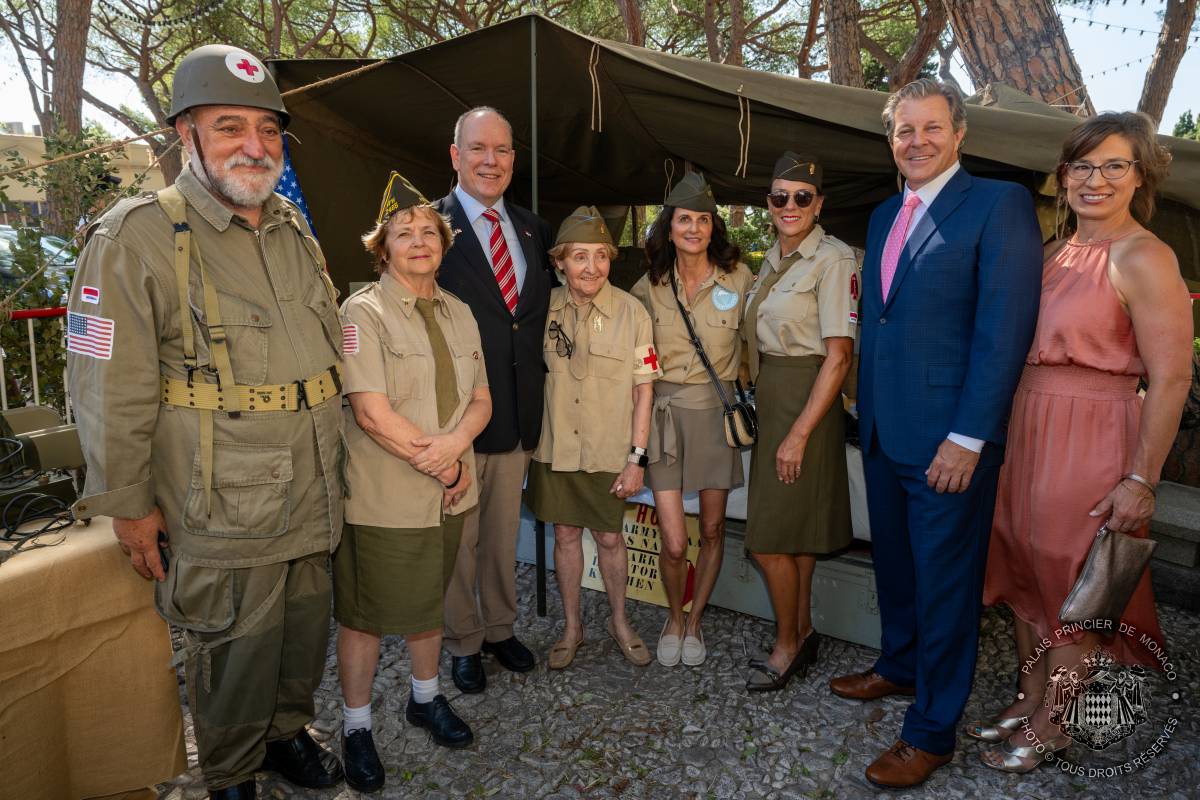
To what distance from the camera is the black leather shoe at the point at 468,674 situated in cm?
305

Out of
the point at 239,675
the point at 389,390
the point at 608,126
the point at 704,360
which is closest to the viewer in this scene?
the point at 239,675

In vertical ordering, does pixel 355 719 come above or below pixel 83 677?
below

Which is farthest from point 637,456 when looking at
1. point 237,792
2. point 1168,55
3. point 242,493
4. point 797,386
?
point 1168,55

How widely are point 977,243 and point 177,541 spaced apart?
240 cm

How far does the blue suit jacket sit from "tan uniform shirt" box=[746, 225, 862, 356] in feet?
0.69

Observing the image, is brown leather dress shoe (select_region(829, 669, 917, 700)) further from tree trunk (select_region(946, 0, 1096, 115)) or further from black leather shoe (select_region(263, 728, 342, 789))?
tree trunk (select_region(946, 0, 1096, 115))

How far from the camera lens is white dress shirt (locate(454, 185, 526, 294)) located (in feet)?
10.1

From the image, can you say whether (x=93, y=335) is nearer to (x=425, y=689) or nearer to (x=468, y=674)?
(x=425, y=689)

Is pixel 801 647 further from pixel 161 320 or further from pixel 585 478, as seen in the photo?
pixel 161 320

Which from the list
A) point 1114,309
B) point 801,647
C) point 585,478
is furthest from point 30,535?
point 1114,309

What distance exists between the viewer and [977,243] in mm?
2266

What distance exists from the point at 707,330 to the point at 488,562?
1.30m

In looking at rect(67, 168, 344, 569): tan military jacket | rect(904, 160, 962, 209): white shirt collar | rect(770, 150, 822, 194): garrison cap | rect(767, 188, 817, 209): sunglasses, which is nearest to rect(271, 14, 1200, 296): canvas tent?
rect(770, 150, 822, 194): garrison cap

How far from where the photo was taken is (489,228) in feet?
10.3
